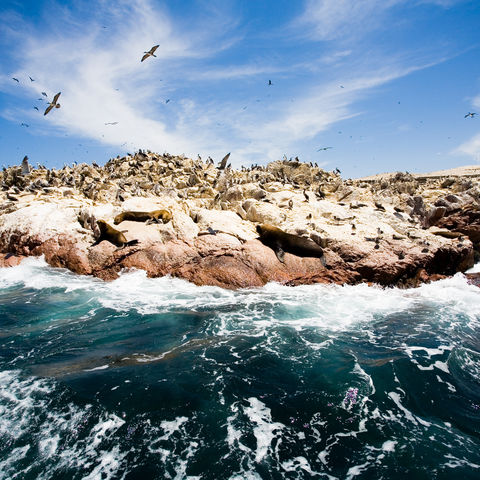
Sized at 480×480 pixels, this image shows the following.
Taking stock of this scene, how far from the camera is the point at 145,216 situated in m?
18.8

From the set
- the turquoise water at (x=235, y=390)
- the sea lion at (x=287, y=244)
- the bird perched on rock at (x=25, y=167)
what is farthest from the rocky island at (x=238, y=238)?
the bird perched on rock at (x=25, y=167)

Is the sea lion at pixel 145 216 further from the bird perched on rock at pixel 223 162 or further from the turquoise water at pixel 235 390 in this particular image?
the bird perched on rock at pixel 223 162

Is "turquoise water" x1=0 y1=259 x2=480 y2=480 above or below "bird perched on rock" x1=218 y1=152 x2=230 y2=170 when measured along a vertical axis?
below

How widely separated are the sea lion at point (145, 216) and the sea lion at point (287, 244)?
6.51 m

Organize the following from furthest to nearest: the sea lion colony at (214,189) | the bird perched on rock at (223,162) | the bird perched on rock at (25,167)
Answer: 1. the bird perched on rock at (223,162)
2. the bird perched on rock at (25,167)
3. the sea lion colony at (214,189)

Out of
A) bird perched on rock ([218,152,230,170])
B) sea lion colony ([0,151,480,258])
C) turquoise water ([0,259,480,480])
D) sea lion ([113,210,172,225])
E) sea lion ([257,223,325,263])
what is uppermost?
bird perched on rock ([218,152,230,170])

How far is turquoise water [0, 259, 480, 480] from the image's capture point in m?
4.85

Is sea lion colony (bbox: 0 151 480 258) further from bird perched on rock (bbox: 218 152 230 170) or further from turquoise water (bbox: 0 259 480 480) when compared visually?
turquoise water (bbox: 0 259 480 480)

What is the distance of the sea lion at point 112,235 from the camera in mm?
16594

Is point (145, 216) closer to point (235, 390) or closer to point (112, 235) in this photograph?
point (112, 235)

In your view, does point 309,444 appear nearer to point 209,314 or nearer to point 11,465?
point 11,465

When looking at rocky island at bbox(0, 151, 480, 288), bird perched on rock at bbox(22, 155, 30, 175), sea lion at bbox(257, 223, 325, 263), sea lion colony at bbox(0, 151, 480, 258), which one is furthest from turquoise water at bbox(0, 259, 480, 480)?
bird perched on rock at bbox(22, 155, 30, 175)

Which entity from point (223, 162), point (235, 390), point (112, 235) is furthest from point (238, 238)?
point (223, 162)

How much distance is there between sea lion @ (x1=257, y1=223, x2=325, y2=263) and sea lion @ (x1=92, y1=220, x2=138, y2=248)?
806 centimetres
